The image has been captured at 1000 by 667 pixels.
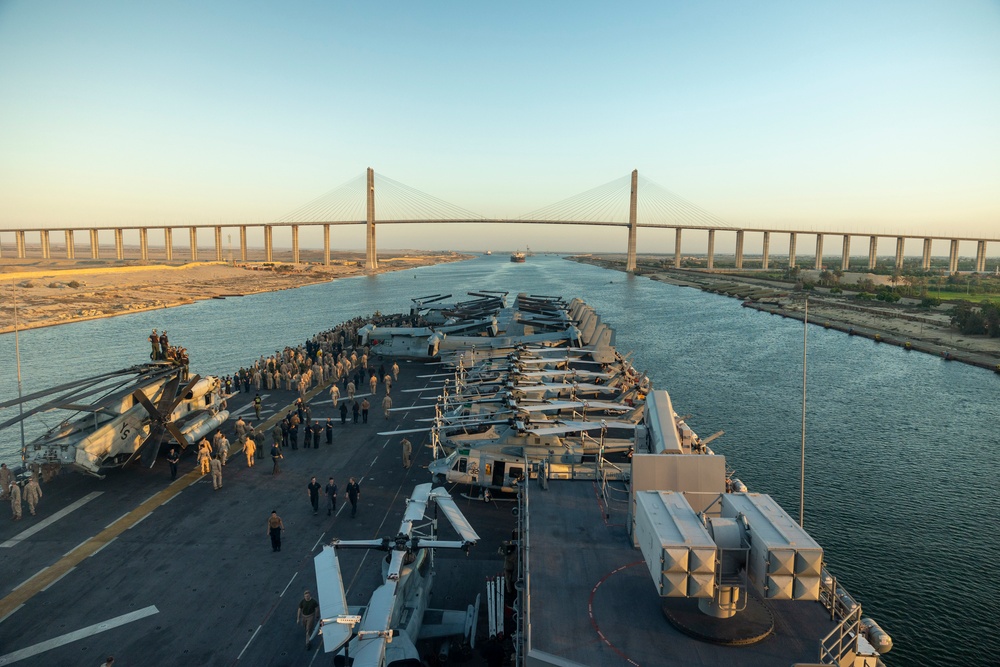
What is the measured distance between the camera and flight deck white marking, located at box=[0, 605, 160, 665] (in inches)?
491

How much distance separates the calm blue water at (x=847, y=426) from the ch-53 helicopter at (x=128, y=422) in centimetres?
1025

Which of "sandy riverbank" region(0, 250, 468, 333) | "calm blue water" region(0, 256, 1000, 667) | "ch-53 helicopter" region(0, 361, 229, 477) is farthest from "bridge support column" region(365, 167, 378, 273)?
"ch-53 helicopter" region(0, 361, 229, 477)

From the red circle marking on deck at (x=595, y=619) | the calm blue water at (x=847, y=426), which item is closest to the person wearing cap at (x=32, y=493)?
the calm blue water at (x=847, y=426)

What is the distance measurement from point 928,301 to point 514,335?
245 ft

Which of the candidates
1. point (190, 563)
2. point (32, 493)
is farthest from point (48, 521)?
point (190, 563)

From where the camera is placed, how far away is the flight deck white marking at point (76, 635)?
40.9 feet

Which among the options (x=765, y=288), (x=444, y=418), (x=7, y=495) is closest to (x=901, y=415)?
(x=444, y=418)

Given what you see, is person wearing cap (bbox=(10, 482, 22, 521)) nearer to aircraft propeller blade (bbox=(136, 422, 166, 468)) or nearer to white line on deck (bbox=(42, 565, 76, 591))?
aircraft propeller blade (bbox=(136, 422, 166, 468))

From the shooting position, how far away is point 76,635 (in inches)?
517

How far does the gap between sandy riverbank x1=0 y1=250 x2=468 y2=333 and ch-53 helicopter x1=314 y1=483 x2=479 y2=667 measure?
74270 mm

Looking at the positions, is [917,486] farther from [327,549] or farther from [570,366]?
[327,549]

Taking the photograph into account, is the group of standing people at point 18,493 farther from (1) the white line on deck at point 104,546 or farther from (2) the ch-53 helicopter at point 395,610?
(2) the ch-53 helicopter at point 395,610

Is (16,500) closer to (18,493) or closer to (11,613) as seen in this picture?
(18,493)

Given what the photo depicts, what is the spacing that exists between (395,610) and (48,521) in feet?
45.7
